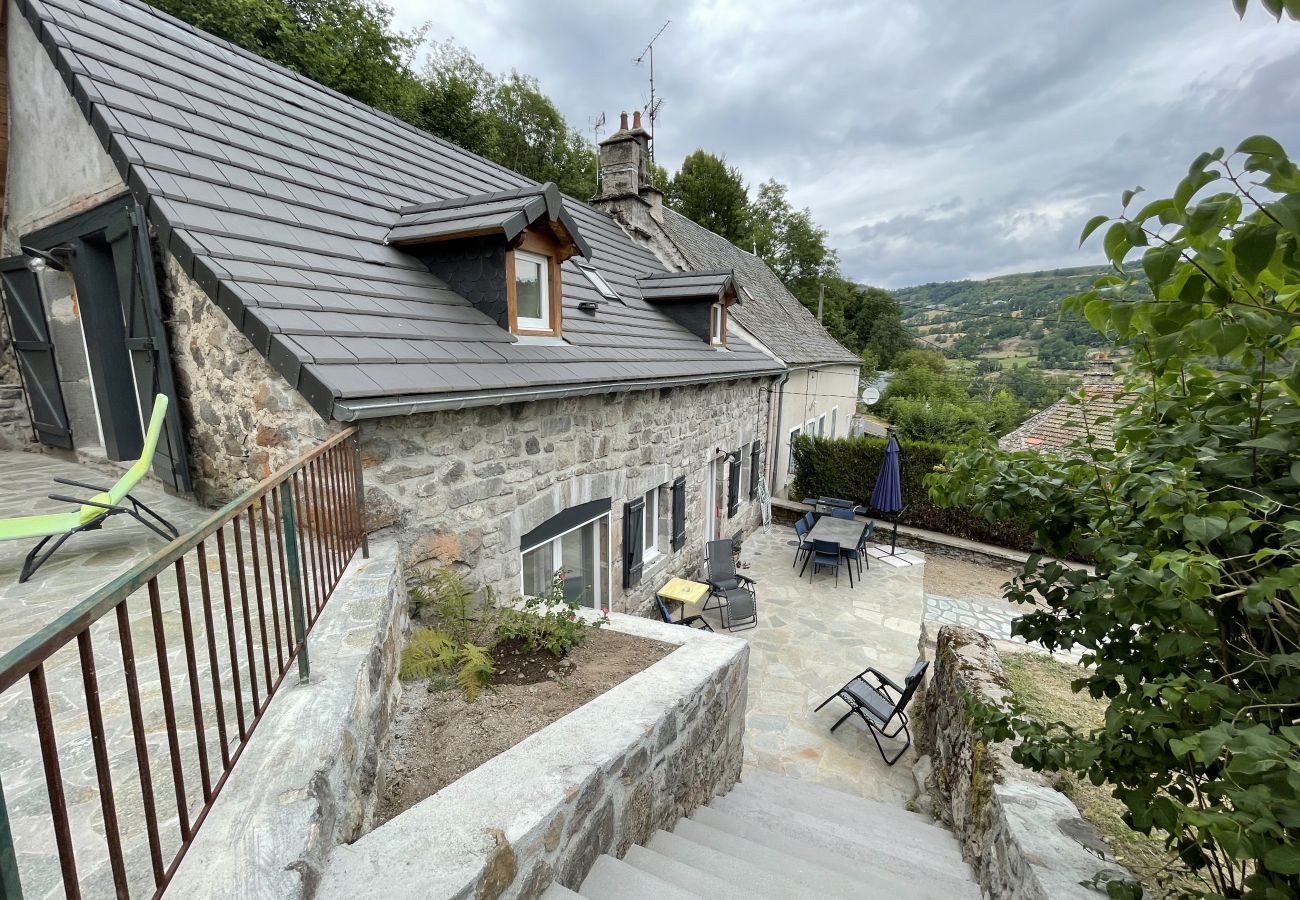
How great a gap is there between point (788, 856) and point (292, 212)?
5773 mm

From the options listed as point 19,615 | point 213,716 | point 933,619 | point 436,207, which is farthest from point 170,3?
point 933,619

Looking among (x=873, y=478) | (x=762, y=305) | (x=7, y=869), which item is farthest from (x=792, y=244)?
(x=7, y=869)

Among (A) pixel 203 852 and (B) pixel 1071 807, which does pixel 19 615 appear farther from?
(B) pixel 1071 807

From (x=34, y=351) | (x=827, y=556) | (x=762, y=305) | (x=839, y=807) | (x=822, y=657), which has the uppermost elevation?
(x=762, y=305)

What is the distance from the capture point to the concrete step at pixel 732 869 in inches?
112

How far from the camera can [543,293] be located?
571cm

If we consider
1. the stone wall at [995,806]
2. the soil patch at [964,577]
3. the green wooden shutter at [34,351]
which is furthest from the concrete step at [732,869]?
the soil patch at [964,577]

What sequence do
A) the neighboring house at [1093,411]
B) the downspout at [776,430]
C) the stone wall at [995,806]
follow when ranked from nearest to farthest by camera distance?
the neighboring house at [1093,411] → the stone wall at [995,806] → the downspout at [776,430]

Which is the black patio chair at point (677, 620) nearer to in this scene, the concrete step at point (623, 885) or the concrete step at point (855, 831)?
the concrete step at point (855, 831)

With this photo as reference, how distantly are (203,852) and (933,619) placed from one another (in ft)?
29.9

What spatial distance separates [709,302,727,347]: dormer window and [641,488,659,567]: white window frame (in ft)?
10.2

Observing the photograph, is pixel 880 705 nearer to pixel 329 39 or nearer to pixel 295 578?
pixel 295 578

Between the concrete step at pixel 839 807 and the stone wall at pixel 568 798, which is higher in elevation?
the stone wall at pixel 568 798

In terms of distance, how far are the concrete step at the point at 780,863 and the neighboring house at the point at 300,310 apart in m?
2.29
